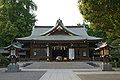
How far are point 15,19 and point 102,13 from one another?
30.4 m

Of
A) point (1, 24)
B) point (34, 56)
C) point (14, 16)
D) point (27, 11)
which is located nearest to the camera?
point (34, 56)

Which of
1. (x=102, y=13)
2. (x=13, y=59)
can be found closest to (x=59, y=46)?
(x=13, y=59)

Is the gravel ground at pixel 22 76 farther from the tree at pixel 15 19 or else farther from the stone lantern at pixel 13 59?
the tree at pixel 15 19

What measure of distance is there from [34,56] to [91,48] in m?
11.4

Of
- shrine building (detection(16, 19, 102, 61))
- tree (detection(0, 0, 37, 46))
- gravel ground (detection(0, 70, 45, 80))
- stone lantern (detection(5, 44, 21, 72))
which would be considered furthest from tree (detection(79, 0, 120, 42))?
tree (detection(0, 0, 37, 46))

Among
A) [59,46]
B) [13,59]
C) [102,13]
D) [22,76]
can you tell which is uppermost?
[102,13]

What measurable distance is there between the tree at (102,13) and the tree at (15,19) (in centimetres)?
2371

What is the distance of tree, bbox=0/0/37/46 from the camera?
31.7 m

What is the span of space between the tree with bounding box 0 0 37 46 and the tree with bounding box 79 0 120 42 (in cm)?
2371

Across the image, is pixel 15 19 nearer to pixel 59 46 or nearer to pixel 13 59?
pixel 59 46

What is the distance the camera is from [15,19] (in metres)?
36.8

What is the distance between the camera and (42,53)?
1109 inches

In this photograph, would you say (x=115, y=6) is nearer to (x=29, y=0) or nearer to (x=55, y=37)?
(x=55, y=37)

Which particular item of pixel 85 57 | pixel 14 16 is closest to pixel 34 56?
pixel 85 57
